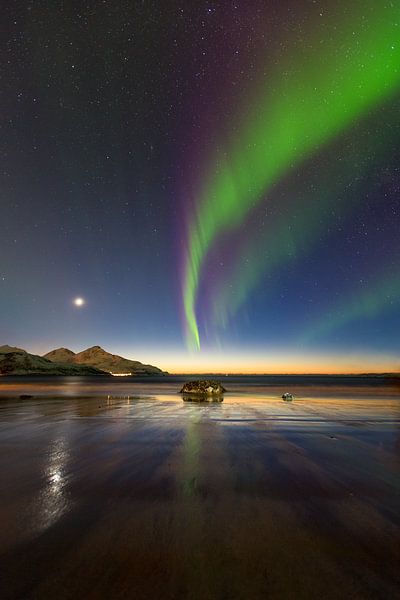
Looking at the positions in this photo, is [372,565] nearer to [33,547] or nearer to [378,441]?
[33,547]

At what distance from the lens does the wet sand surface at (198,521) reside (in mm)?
3359

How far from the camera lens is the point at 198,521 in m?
4.92

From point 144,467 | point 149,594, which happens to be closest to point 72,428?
point 144,467

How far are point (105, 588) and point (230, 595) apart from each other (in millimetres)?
1201

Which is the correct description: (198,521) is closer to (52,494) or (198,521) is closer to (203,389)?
(52,494)

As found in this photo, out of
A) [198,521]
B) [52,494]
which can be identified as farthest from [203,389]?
[198,521]

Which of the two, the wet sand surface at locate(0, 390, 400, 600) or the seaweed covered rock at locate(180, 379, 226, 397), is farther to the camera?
the seaweed covered rock at locate(180, 379, 226, 397)

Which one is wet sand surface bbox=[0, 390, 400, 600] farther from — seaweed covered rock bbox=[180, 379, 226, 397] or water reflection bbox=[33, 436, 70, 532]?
seaweed covered rock bbox=[180, 379, 226, 397]

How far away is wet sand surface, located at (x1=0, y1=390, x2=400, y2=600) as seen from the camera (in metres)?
3.36

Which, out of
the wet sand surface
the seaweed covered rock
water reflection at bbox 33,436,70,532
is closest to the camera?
the wet sand surface

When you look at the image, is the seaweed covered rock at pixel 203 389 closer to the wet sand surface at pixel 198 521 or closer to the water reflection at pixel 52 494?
the wet sand surface at pixel 198 521

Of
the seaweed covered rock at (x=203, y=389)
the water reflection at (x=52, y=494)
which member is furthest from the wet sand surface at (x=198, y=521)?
the seaweed covered rock at (x=203, y=389)

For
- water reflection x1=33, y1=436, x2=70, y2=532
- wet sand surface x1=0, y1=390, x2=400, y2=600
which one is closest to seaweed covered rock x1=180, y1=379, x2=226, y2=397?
wet sand surface x1=0, y1=390, x2=400, y2=600

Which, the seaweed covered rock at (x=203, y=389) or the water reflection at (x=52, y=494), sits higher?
the seaweed covered rock at (x=203, y=389)
